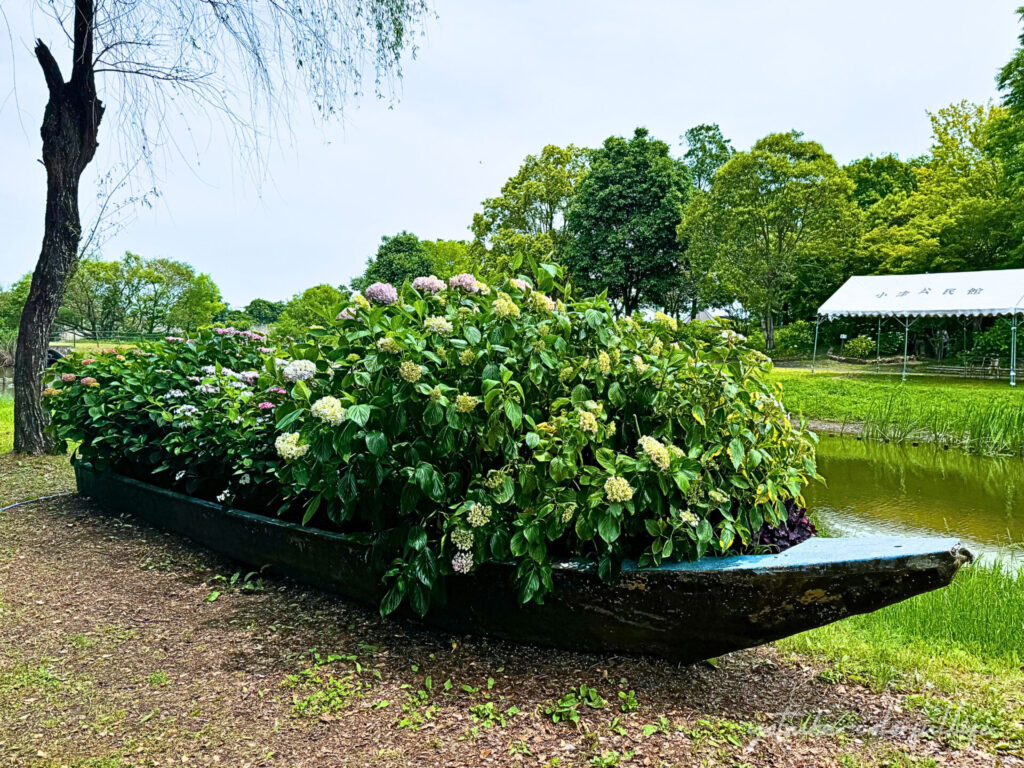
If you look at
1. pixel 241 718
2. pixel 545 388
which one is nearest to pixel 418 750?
pixel 241 718

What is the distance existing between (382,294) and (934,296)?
16493mm

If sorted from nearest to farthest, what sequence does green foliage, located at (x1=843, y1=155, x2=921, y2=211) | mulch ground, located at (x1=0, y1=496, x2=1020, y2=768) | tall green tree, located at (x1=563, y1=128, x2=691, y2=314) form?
mulch ground, located at (x1=0, y1=496, x2=1020, y2=768) < tall green tree, located at (x1=563, y1=128, x2=691, y2=314) < green foliage, located at (x1=843, y1=155, x2=921, y2=211)

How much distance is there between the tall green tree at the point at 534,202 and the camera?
27.4 metres

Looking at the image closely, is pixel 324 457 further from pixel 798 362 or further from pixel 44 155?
pixel 798 362

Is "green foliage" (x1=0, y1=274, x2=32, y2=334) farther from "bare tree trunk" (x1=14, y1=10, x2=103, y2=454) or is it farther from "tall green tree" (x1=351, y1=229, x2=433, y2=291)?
"bare tree trunk" (x1=14, y1=10, x2=103, y2=454)

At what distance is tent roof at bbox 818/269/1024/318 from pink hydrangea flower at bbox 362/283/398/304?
50.2 feet

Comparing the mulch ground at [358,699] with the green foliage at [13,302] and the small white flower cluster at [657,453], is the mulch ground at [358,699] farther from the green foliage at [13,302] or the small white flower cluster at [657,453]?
the green foliage at [13,302]

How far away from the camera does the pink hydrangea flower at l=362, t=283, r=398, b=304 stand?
2.49m

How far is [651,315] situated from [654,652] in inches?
48.2

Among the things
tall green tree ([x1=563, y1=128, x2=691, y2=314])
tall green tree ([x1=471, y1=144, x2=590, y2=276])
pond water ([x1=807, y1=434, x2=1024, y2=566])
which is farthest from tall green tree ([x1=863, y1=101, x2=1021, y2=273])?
pond water ([x1=807, y1=434, x2=1024, y2=566])

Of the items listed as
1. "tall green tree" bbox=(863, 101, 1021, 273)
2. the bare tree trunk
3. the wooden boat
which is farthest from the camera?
"tall green tree" bbox=(863, 101, 1021, 273)

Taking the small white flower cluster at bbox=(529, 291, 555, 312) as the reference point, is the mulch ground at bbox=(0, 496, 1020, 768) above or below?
below

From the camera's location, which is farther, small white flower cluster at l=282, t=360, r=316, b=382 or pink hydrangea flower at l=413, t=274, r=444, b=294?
pink hydrangea flower at l=413, t=274, r=444, b=294

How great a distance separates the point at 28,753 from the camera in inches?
66.8
